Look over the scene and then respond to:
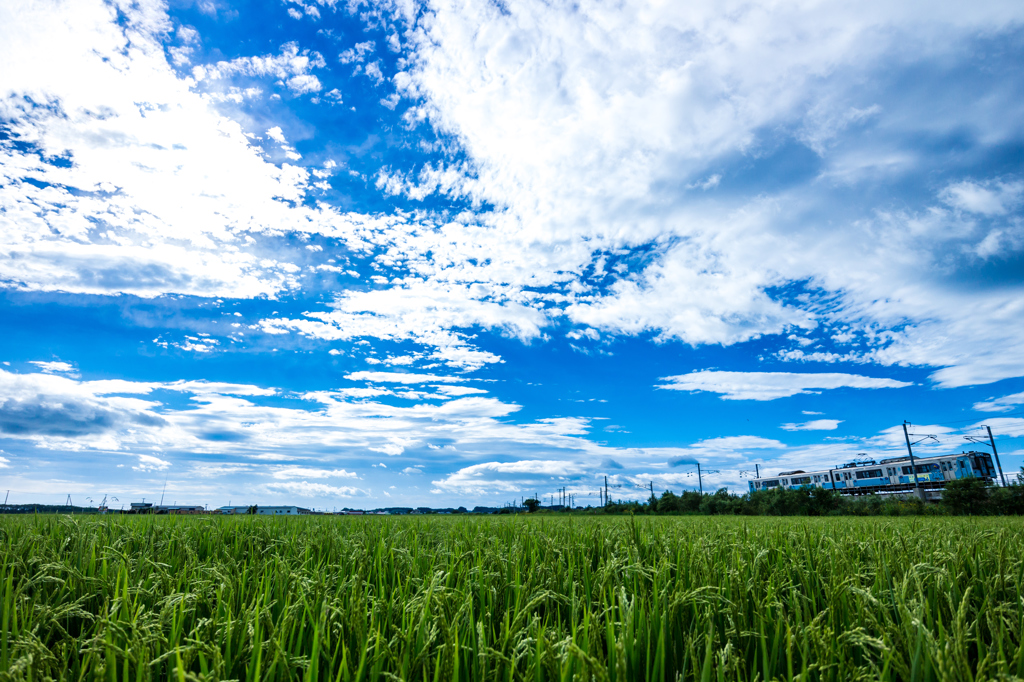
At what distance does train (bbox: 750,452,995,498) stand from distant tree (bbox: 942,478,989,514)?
11.7 m

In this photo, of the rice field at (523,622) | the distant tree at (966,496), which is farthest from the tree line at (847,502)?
the rice field at (523,622)

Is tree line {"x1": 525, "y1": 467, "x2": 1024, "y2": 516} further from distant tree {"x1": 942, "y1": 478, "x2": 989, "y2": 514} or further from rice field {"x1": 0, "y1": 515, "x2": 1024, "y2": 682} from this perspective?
rice field {"x1": 0, "y1": 515, "x2": 1024, "y2": 682}

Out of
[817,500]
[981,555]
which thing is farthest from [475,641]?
[817,500]

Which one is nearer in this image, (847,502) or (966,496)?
(966,496)

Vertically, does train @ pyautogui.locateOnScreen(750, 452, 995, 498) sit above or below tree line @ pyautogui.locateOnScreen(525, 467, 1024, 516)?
above

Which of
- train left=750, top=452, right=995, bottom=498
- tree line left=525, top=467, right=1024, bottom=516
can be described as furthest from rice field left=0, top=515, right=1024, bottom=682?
train left=750, top=452, right=995, bottom=498

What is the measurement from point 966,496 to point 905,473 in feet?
66.2

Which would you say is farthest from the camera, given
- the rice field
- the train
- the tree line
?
the train

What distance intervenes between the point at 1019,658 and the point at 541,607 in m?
2.36

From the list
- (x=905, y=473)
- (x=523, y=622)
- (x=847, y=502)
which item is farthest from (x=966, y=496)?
(x=523, y=622)

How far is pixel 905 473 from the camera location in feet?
198

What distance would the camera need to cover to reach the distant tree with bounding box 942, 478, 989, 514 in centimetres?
4200

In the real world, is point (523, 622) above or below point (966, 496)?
above

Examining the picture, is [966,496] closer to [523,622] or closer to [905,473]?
[905,473]
